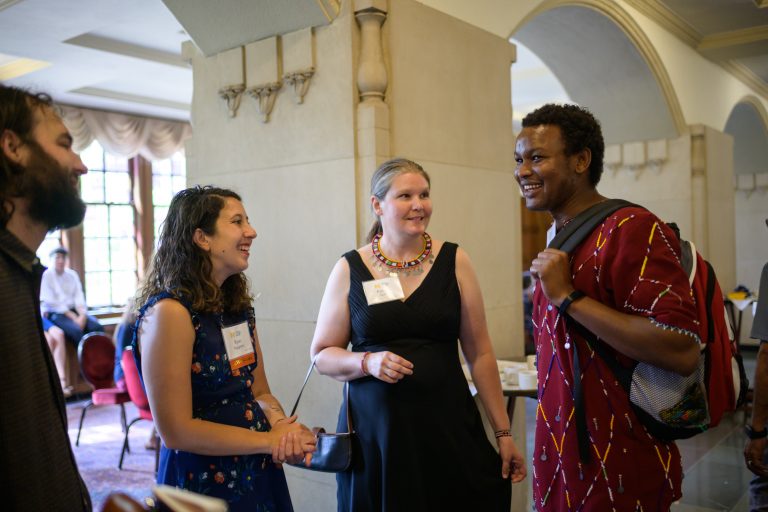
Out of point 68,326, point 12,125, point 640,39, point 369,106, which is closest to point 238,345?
point 12,125

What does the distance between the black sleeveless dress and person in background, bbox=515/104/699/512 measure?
470 millimetres

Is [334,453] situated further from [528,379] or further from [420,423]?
[528,379]

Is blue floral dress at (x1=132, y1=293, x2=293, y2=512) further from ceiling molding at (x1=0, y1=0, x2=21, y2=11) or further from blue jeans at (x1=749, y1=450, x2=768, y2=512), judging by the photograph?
ceiling molding at (x1=0, y1=0, x2=21, y2=11)

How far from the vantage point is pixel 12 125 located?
1.11 metres

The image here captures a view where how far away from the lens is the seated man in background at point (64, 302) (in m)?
7.38

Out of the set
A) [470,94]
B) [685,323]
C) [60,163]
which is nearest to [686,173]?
[470,94]

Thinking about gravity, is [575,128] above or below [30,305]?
above

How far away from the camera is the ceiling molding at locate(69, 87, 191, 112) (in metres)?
8.02

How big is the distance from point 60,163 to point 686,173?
5.92 metres

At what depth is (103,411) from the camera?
684cm

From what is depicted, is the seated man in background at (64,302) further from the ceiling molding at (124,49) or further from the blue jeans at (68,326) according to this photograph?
the ceiling molding at (124,49)

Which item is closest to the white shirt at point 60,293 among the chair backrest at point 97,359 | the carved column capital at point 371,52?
the chair backrest at point 97,359

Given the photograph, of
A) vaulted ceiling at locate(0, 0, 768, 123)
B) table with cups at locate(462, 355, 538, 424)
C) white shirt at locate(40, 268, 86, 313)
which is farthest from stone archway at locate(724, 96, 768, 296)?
white shirt at locate(40, 268, 86, 313)

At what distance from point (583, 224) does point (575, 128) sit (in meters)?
0.23
